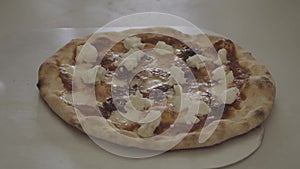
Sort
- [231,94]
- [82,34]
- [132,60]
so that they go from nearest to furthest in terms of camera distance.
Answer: [231,94] → [132,60] → [82,34]

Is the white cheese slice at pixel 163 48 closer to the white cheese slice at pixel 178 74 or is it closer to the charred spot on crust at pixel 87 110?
the white cheese slice at pixel 178 74

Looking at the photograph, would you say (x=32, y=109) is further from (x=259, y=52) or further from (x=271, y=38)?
(x=271, y=38)

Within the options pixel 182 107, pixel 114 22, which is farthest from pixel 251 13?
pixel 182 107

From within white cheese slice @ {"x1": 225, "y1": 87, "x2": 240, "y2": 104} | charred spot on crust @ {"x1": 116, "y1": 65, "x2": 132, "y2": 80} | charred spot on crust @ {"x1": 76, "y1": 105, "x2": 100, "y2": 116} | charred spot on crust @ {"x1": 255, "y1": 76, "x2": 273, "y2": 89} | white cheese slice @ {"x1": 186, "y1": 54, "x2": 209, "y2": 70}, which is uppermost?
white cheese slice @ {"x1": 186, "y1": 54, "x2": 209, "y2": 70}

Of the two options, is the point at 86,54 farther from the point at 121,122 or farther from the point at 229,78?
the point at 229,78

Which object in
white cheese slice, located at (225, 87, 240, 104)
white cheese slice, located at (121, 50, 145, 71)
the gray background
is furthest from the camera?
white cheese slice, located at (121, 50, 145, 71)

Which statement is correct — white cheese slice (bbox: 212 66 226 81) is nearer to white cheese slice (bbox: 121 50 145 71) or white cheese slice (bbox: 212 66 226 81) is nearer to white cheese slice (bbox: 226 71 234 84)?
white cheese slice (bbox: 226 71 234 84)

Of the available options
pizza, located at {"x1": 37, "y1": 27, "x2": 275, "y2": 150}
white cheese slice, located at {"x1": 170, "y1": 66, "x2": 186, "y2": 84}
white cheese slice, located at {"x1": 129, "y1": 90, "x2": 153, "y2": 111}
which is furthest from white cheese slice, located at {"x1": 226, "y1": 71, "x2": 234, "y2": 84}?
white cheese slice, located at {"x1": 129, "y1": 90, "x2": 153, "y2": 111}

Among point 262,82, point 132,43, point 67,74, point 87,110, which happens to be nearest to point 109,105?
point 87,110
